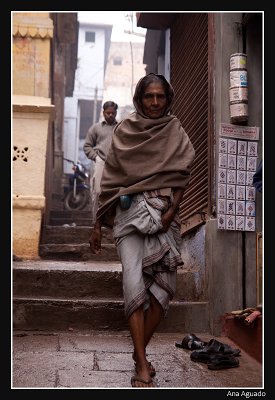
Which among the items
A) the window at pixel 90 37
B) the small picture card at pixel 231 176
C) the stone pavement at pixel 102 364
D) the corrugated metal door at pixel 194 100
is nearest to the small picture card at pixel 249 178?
the small picture card at pixel 231 176

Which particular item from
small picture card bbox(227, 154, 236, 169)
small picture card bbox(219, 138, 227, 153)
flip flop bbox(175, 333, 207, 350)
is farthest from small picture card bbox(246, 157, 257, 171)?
flip flop bbox(175, 333, 207, 350)

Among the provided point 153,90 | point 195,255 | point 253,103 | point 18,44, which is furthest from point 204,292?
point 18,44

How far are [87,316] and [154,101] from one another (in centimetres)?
221

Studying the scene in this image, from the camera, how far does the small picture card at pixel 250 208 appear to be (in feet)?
16.5

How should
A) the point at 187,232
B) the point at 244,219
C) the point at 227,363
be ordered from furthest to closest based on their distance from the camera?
the point at 187,232, the point at 244,219, the point at 227,363

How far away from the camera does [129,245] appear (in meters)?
3.65

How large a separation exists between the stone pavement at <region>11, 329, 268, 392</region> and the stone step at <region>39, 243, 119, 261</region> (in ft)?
7.39

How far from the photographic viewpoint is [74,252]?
23.9 ft

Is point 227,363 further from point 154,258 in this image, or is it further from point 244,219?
point 244,219

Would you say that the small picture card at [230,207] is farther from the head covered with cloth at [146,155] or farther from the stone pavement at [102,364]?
the head covered with cloth at [146,155]

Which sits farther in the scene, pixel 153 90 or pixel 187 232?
pixel 187 232

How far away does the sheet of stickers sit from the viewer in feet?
16.6

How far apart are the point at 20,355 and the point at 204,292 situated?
1.84 meters

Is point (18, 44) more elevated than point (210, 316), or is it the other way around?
point (18, 44)
